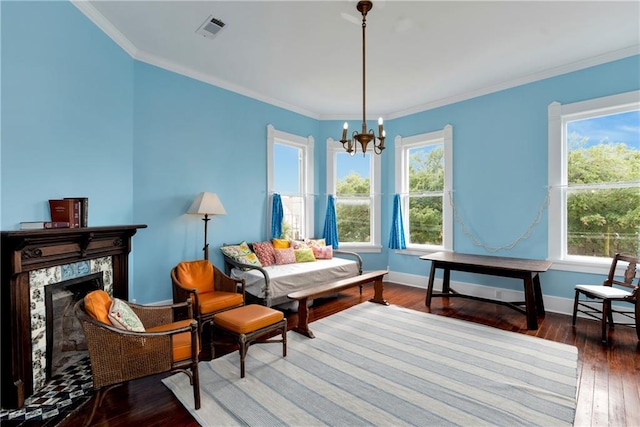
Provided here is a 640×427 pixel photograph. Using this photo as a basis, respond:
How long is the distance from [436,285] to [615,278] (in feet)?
7.11

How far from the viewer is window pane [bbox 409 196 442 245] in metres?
5.04

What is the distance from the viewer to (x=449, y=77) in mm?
4070

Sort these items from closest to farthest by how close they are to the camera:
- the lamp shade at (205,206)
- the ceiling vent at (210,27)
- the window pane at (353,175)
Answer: the ceiling vent at (210,27) → the lamp shade at (205,206) → the window pane at (353,175)

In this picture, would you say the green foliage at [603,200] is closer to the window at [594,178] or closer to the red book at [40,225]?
the window at [594,178]

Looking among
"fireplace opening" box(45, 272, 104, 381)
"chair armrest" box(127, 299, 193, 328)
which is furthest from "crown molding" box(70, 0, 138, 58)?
"chair armrest" box(127, 299, 193, 328)

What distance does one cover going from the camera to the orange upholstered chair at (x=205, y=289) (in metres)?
2.89

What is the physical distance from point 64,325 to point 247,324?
1643 mm

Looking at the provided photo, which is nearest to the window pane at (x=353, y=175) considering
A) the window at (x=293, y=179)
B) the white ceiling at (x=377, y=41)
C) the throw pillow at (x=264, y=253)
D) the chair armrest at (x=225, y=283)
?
the window at (x=293, y=179)

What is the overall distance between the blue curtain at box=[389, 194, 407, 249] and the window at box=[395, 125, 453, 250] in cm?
15

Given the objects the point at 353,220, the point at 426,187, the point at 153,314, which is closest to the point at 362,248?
the point at 353,220

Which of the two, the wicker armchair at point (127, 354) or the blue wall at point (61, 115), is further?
the blue wall at point (61, 115)

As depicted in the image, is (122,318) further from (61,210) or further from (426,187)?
(426,187)

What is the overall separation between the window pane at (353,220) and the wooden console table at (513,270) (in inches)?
64.6

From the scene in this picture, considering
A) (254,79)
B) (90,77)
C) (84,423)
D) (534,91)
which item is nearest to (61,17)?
(90,77)
